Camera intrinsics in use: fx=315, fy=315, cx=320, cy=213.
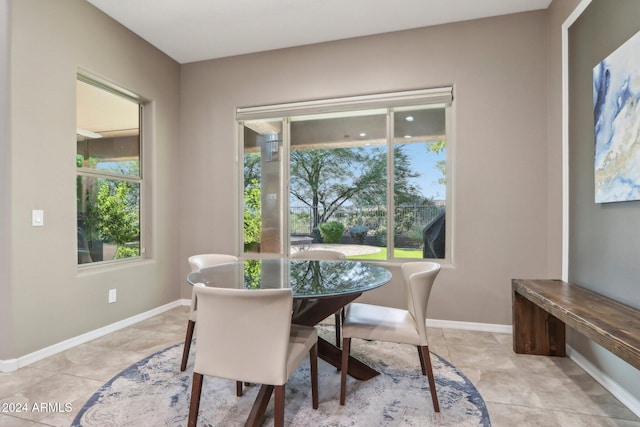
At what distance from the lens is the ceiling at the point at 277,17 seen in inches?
108

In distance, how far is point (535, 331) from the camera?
2439mm

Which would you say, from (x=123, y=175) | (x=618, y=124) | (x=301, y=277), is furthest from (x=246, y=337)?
(x=123, y=175)

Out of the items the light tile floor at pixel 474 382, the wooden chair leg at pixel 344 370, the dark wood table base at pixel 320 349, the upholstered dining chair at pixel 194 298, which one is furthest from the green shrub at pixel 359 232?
the wooden chair leg at pixel 344 370

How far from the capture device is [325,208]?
3.58 meters

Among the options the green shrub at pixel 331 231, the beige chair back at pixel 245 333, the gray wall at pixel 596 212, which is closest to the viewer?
the beige chair back at pixel 245 333

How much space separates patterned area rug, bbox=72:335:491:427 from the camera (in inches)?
65.0

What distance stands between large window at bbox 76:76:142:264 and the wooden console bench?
364 centimetres

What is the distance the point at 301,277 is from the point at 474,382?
1.32 m

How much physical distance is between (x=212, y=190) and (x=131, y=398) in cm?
233

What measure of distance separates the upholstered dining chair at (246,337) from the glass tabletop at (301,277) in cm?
18

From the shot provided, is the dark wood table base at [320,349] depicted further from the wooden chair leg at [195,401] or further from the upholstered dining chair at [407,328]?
the wooden chair leg at [195,401]

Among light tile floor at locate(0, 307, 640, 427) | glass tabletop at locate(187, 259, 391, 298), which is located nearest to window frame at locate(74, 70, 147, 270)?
light tile floor at locate(0, 307, 640, 427)

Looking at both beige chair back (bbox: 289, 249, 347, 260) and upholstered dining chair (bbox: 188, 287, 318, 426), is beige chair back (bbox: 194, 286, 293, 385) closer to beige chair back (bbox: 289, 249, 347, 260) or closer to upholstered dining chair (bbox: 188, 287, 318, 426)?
upholstered dining chair (bbox: 188, 287, 318, 426)

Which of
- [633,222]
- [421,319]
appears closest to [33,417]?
[421,319]
